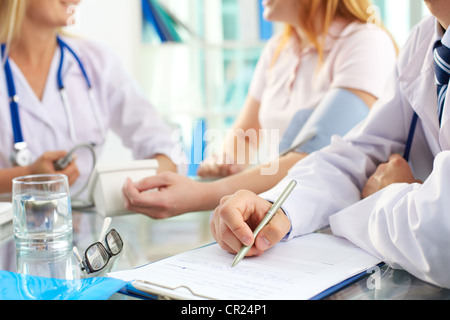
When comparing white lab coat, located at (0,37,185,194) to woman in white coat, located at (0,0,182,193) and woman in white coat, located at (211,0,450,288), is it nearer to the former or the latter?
woman in white coat, located at (0,0,182,193)

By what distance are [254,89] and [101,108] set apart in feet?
1.75

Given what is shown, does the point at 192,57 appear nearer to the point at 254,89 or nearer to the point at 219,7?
the point at 219,7

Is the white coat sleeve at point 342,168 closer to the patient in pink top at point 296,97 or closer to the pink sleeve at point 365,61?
the patient in pink top at point 296,97

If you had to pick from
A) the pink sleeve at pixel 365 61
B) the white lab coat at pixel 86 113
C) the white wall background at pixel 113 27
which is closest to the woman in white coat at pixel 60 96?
the white lab coat at pixel 86 113

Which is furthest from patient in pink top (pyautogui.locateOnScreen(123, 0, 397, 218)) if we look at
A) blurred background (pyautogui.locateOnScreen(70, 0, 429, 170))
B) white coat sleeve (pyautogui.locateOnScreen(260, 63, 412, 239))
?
blurred background (pyautogui.locateOnScreen(70, 0, 429, 170))

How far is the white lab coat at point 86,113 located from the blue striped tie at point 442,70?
32.8 inches

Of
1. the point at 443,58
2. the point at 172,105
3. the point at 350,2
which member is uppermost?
the point at 350,2

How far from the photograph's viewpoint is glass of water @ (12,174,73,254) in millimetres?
866

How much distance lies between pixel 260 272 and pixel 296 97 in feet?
3.29

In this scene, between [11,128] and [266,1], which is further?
[266,1]

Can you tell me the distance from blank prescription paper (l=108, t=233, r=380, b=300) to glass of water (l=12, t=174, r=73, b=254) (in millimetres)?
225

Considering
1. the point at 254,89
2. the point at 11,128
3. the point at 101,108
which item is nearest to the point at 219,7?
the point at 254,89

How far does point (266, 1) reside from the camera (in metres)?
1.69

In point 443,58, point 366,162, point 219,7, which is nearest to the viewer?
point 443,58
